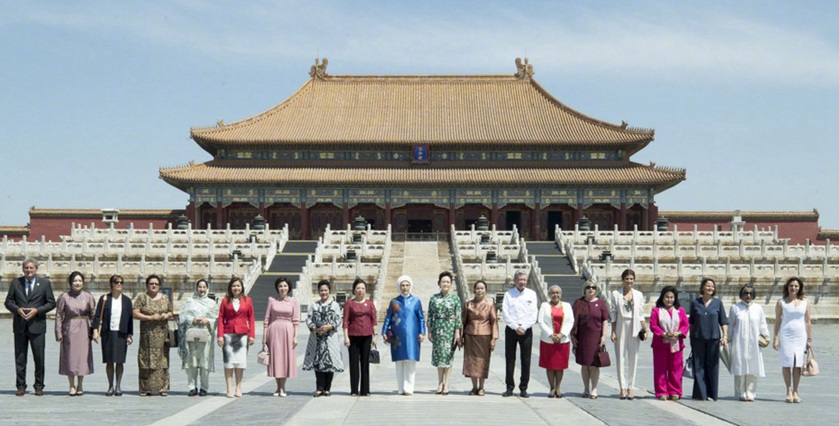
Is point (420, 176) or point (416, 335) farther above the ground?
point (420, 176)

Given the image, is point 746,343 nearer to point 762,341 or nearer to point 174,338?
point 762,341

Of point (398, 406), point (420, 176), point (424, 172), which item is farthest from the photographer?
point (424, 172)

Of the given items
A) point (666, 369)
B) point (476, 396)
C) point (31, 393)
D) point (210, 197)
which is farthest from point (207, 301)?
point (210, 197)

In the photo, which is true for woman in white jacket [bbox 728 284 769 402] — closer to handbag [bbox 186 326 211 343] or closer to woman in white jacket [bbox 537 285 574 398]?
woman in white jacket [bbox 537 285 574 398]

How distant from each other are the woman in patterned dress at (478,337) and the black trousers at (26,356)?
5.77m

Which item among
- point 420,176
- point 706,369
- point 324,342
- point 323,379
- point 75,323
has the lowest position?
point 323,379

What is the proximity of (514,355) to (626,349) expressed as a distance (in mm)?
1552

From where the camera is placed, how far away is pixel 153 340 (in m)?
13.8

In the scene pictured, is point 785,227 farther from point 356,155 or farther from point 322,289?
point 322,289

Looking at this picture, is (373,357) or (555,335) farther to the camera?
(555,335)

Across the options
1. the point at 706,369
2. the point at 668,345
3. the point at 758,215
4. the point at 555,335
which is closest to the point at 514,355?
the point at 555,335

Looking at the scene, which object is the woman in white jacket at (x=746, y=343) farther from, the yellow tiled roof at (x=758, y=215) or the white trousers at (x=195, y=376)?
the yellow tiled roof at (x=758, y=215)

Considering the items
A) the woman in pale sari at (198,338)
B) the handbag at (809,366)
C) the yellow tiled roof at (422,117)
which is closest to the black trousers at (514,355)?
the handbag at (809,366)

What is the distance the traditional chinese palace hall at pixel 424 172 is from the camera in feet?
191
